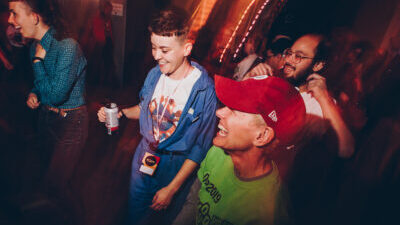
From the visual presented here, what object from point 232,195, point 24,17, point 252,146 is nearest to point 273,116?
point 252,146

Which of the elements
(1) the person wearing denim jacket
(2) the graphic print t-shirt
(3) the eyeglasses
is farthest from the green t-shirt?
(3) the eyeglasses

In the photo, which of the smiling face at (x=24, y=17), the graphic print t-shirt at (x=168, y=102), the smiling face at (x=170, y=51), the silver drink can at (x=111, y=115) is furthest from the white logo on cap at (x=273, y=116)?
the smiling face at (x=24, y=17)

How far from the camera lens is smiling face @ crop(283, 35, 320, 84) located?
155 cm

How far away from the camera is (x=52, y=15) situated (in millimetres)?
1795

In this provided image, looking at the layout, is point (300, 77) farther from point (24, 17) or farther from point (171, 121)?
point (24, 17)

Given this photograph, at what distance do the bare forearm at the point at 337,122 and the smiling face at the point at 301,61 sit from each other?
0.26m

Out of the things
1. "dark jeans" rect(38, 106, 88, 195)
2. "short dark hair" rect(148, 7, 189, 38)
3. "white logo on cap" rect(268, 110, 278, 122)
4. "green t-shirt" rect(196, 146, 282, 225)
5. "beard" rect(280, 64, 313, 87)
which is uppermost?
"short dark hair" rect(148, 7, 189, 38)

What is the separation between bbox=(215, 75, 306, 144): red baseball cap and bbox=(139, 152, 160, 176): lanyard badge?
923 millimetres

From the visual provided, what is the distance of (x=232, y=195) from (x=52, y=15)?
2.11m

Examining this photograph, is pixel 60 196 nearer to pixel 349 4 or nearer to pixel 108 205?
pixel 108 205

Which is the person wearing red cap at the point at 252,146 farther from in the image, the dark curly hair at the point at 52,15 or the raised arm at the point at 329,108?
the dark curly hair at the point at 52,15

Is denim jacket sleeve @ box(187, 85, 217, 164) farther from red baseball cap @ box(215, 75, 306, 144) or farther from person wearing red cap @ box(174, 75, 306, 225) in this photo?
red baseball cap @ box(215, 75, 306, 144)

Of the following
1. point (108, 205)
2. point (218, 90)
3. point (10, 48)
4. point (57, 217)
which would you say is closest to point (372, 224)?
point (218, 90)

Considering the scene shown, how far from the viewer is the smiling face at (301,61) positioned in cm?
155
